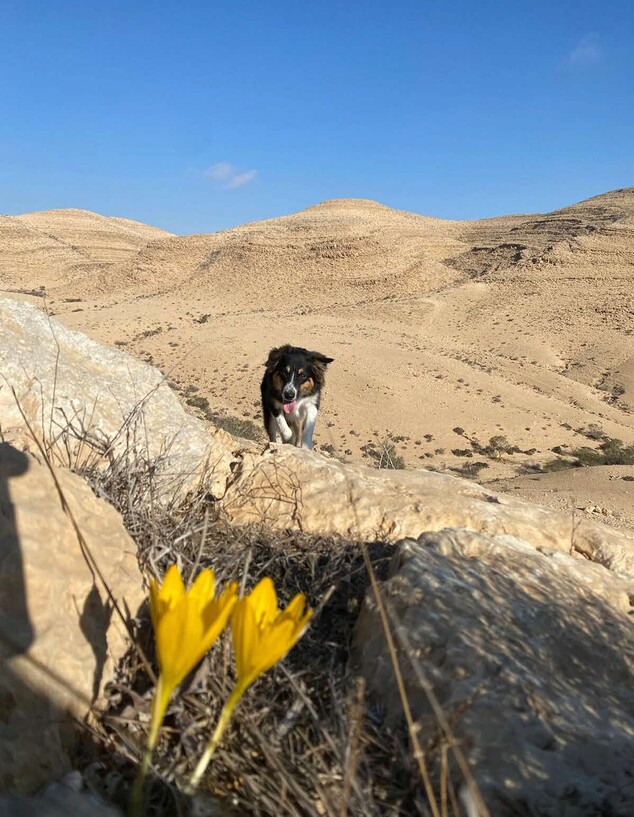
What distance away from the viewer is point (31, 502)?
1877 mm

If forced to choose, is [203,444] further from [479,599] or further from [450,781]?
[450,781]

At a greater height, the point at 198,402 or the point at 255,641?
the point at 255,641

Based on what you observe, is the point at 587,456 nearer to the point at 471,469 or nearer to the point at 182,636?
the point at 471,469

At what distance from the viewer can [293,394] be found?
23.1 ft

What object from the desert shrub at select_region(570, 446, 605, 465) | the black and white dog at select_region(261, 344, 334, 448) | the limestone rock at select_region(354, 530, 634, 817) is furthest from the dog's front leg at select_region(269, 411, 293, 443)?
the desert shrub at select_region(570, 446, 605, 465)

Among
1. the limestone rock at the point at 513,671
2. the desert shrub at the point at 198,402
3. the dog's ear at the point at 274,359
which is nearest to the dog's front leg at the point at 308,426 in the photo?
the dog's ear at the point at 274,359

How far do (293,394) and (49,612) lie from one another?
5421 mm

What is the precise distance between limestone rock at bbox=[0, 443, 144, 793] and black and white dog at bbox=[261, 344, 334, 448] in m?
5.07

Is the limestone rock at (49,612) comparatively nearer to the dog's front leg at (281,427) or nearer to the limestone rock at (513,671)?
the limestone rock at (513,671)

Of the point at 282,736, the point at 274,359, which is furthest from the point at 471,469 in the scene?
the point at 282,736

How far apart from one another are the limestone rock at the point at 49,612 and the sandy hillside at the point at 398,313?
5.03m

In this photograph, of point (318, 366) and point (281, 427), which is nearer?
point (281, 427)

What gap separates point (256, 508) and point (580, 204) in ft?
190

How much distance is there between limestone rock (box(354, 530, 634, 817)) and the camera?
1.52 meters
